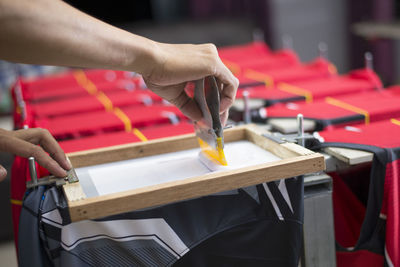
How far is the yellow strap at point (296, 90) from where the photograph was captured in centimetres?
192

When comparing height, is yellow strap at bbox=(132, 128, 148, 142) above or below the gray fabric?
above

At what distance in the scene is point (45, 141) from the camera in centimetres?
111

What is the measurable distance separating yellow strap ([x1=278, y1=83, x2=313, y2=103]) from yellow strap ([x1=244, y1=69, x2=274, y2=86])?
11 centimetres

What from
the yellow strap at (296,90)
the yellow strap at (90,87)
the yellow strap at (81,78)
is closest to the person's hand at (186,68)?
the yellow strap at (296,90)

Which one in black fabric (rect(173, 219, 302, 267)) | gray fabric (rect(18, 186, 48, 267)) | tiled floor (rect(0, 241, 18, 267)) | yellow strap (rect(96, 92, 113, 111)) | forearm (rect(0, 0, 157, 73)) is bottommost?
tiled floor (rect(0, 241, 18, 267))

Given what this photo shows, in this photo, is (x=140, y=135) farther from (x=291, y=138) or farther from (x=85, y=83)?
(x=85, y=83)

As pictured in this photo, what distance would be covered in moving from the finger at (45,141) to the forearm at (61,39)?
0.29 m

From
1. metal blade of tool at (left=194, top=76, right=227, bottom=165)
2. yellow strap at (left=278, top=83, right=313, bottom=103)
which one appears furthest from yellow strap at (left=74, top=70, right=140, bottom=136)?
yellow strap at (left=278, top=83, right=313, bottom=103)

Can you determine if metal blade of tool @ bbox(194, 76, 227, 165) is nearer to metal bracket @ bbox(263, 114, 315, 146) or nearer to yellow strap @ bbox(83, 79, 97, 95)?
metal bracket @ bbox(263, 114, 315, 146)

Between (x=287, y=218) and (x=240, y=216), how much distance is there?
0.35ft

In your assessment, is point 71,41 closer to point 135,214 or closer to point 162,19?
point 135,214

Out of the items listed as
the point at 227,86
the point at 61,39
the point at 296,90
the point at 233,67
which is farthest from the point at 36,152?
the point at 233,67

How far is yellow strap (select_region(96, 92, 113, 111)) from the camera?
Result: 208cm

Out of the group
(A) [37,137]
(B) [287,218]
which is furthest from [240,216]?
(A) [37,137]
